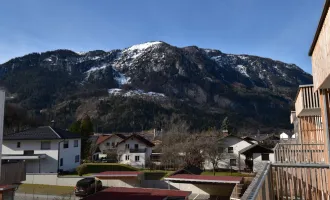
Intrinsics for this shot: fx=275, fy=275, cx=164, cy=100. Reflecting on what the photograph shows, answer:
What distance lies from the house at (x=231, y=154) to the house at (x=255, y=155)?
980 millimetres

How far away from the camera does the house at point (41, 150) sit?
29781 millimetres

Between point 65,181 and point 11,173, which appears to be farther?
point 65,181

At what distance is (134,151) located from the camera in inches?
1671

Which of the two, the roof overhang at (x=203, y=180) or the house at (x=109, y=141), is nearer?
the roof overhang at (x=203, y=180)

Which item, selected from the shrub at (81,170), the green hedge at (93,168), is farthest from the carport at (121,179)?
the green hedge at (93,168)

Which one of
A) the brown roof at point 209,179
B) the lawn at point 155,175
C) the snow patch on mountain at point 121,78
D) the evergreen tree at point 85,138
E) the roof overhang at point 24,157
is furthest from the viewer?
the snow patch on mountain at point 121,78

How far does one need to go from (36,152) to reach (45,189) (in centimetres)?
825

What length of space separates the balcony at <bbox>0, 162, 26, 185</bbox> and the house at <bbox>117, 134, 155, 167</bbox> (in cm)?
2799

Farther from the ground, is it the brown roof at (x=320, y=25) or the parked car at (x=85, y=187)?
the brown roof at (x=320, y=25)

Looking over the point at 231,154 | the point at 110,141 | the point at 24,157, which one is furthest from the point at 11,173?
the point at 110,141

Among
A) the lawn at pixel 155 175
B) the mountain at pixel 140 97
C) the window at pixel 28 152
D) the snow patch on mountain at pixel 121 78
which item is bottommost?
the lawn at pixel 155 175

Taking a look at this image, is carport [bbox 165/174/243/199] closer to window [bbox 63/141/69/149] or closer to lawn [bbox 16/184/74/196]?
lawn [bbox 16/184/74/196]

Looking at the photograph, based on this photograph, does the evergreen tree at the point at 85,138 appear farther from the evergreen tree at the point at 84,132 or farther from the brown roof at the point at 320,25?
the brown roof at the point at 320,25

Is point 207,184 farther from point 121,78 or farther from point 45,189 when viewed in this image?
point 121,78
